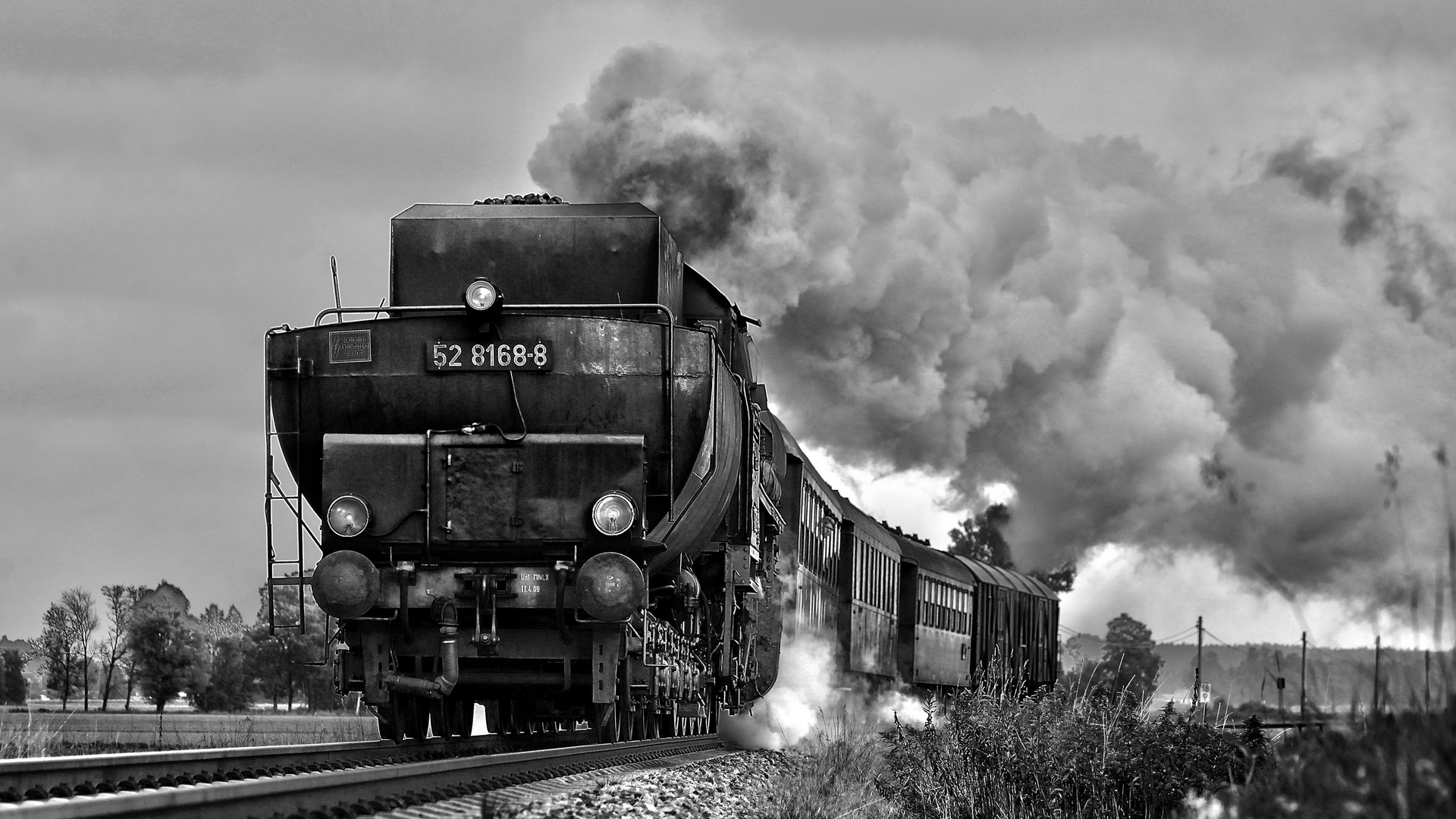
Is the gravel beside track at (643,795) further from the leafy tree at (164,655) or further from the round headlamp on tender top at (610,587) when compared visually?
the leafy tree at (164,655)

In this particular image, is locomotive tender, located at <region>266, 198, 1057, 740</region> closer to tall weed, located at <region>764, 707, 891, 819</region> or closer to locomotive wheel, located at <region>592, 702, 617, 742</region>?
locomotive wheel, located at <region>592, 702, 617, 742</region>

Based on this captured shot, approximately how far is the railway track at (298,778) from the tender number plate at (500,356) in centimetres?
247

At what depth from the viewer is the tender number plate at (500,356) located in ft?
32.4

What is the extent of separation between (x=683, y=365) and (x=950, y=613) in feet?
61.0

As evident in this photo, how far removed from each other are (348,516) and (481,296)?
5.38ft

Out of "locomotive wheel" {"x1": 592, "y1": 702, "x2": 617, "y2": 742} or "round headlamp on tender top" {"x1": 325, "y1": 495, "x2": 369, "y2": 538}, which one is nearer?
"round headlamp on tender top" {"x1": 325, "y1": 495, "x2": 369, "y2": 538}

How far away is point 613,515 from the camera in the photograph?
959cm

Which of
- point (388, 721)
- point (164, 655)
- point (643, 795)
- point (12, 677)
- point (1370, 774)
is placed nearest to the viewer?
point (1370, 774)

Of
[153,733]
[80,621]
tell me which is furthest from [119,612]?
[153,733]

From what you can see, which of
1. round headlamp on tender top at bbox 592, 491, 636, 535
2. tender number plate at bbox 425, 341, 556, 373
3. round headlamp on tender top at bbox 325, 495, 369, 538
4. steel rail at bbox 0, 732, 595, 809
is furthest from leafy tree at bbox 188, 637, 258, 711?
round headlamp on tender top at bbox 592, 491, 636, 535

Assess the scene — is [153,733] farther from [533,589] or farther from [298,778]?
[298,778]

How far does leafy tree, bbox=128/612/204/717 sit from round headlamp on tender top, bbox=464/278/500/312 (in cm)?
3989

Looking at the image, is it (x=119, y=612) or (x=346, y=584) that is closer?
(x=346, y=584)

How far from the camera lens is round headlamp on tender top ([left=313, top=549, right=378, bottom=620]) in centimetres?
943
